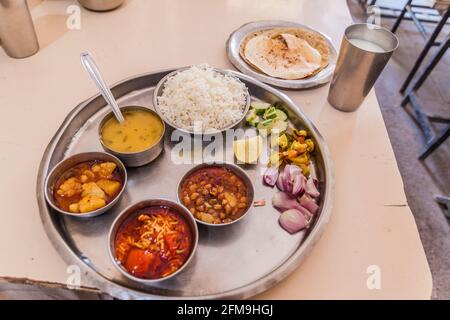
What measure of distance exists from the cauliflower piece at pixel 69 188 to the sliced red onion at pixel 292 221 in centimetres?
74

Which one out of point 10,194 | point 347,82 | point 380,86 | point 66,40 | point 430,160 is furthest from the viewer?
point 380,86

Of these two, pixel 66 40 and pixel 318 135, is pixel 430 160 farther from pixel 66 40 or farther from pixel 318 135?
pixel 66 40

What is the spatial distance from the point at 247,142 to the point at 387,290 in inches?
28.9

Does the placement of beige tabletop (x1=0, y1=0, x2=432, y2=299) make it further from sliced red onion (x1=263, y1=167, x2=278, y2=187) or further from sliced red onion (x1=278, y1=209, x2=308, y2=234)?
sliced red onion (x1=263, y1=167, x2=278, y2=187)

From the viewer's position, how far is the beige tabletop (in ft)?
3.63

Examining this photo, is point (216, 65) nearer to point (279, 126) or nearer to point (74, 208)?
point (279, 126)

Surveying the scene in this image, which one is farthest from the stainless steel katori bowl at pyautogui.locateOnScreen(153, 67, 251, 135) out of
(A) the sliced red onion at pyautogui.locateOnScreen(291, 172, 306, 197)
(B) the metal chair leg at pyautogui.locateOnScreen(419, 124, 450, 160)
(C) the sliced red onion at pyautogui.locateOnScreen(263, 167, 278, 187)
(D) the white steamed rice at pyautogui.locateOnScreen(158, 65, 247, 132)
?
(B) the metal chair leg at pyautogui.locateOnScreen(419, 124, 450, 160)

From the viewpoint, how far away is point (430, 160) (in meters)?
2.86

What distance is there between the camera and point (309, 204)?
4.07 ft

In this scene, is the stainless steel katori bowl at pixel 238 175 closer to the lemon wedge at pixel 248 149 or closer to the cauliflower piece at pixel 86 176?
the lemon wedge at pixel 248 149
